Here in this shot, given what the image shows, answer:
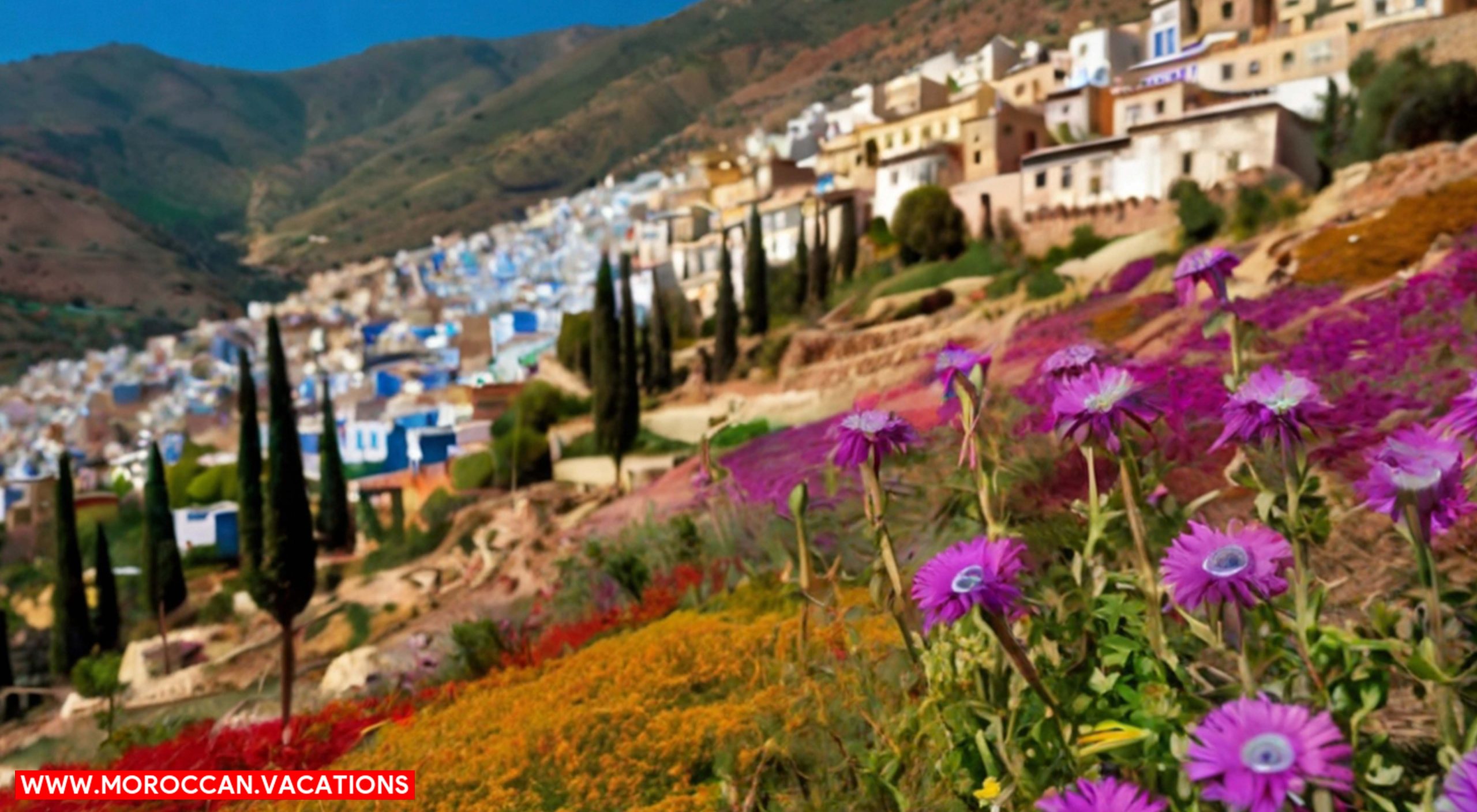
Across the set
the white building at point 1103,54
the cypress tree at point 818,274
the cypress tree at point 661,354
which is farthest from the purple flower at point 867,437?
the white building at point 1103,54

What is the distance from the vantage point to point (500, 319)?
38.5 metres

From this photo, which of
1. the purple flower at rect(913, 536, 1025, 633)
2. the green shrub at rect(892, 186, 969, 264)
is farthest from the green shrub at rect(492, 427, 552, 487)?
the purple flower at rect(913, 536, 1025, 633)

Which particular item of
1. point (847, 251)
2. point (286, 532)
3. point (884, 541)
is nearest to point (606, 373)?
point (286, 532)

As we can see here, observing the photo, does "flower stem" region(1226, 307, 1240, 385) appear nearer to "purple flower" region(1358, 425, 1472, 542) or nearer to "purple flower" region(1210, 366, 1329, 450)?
"purple flower" region(1210, 366, 1329, 450)

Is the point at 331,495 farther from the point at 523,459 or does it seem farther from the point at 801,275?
the point at 801,275

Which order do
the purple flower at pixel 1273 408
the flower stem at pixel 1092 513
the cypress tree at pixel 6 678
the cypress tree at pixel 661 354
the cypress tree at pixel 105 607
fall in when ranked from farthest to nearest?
the cypress tree at pixel 661 354 < the cypress tree at pixel 105 607 < the cypress tree at pixel 6 678 < the flower stem at pixel 1092 513 < the purple flower at pixel 1273 408

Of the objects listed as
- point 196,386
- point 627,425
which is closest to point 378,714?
point 627,425

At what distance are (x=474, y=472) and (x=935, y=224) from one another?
11.5 meters

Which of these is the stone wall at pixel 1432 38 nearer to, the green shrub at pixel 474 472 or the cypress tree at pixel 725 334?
the cypress tree at pixel 725 334

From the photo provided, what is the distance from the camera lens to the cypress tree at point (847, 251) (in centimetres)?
2600

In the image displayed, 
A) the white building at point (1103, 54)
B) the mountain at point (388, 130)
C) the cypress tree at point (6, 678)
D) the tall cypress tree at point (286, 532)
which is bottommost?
the cypress tree at point (6, 678)

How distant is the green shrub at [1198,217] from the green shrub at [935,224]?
726 cm

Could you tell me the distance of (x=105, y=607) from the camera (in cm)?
1722

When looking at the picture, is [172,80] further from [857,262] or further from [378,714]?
Answer: [378,714]
